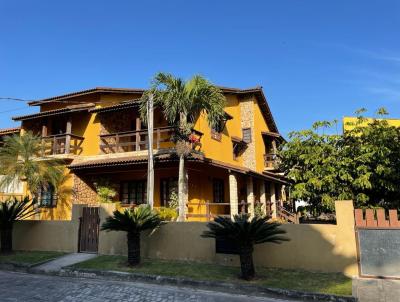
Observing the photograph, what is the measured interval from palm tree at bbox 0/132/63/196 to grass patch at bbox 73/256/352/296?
665 centimetres

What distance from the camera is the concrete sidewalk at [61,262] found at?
1107 cm

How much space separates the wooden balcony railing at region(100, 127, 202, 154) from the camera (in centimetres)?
1734

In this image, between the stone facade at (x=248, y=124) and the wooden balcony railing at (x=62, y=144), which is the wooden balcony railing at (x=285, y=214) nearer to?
the stone facade at (x=248, y=124)

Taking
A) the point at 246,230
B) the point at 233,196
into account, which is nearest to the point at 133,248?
the point at 246,230

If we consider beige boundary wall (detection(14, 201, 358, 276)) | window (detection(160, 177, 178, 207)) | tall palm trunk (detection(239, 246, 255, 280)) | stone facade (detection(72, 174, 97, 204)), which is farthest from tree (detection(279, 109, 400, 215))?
stone facade (detection(72, 174, 97, 204))

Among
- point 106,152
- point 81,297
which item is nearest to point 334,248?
point 81,297

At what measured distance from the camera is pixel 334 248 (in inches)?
364

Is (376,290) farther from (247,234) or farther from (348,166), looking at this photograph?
(348,166)

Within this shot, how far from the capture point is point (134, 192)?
19438 mm

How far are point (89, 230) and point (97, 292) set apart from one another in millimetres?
4784

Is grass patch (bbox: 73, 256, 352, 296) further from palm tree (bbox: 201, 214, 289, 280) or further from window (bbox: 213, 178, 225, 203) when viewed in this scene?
window (bbox: 213, 178, 225, 203)

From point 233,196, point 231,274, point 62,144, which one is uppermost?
point 62,144

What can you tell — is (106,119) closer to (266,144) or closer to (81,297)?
(81,297)

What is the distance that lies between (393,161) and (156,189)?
1131 centimetres
